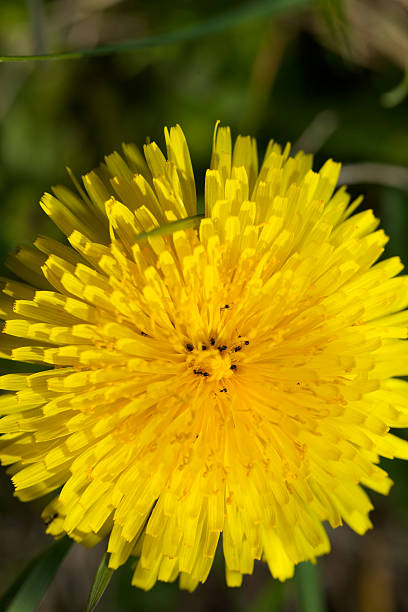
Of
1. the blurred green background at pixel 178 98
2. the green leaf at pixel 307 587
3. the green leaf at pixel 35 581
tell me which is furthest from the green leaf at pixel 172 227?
the green leaf at pixel 307 587

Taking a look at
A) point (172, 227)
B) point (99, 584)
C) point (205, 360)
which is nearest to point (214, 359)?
point (205, 360)

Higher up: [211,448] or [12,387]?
[12,387]

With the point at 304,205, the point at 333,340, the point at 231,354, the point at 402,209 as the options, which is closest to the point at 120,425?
the point at 231,354

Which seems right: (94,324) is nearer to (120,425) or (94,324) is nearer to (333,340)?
(120,425)

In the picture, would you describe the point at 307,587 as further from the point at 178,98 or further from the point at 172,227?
the point at 178,98

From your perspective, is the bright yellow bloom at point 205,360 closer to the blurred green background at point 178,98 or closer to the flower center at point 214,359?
the flower center at point 214,359

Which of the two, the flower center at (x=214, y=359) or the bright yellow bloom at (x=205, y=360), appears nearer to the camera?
the bright yellow bloom at (x=205, y=360)

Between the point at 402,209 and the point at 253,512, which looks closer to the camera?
the point at 253,512
